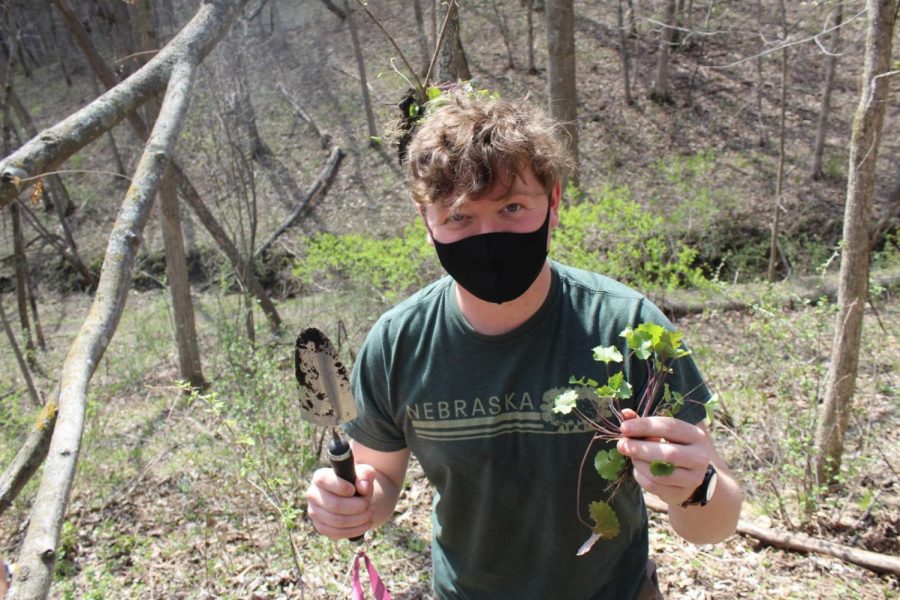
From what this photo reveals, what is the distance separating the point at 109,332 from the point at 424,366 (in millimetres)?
887

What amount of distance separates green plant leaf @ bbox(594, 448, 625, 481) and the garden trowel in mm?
637

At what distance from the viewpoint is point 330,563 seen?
4.23m

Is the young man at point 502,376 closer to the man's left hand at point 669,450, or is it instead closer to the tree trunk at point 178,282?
the man's left hand at point 669,450

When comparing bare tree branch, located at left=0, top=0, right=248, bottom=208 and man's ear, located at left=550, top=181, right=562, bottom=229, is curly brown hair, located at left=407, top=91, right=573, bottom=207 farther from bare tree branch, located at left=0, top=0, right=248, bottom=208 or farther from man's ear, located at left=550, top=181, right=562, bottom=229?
bare tree branch, located at left=0, top=0, right=248, bottom=208

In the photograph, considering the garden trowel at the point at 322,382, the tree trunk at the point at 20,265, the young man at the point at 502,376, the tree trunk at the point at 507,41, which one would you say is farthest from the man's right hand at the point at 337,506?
the tree trunk at the point at 507,41

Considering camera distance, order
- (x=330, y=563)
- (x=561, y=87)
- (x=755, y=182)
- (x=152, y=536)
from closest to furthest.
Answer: (x=330, y=563), (x=152, y=536), (x=561, y=87), (x=755, y=182)

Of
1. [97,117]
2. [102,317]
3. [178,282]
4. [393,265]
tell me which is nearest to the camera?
[102,317]

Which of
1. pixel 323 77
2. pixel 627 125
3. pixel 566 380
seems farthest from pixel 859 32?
pixel 566 380

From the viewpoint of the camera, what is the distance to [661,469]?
4.33 feet

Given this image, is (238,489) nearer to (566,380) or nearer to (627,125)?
(566,380)

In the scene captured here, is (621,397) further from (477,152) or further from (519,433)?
(477,152)

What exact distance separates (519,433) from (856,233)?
9.69ft

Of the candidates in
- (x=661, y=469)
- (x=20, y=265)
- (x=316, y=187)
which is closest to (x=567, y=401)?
(x=661, y=469)

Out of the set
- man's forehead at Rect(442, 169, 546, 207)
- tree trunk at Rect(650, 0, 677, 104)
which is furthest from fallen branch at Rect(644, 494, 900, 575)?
tree trunk at Rect(650, 0, 677, 104)
